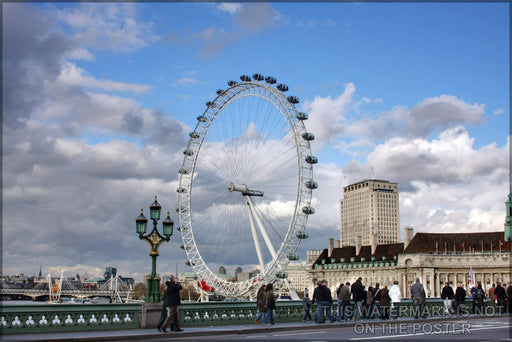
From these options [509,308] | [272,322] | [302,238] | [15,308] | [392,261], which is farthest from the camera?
[392,261]

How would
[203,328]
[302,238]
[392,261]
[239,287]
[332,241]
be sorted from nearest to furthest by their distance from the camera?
1. [203,328]
2. [302,238]
3. [239,287]
4. [392,261]
5. [332,241]

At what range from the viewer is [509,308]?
3775 cm

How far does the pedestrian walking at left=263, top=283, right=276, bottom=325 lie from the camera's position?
2661cm

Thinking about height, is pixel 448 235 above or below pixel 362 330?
above

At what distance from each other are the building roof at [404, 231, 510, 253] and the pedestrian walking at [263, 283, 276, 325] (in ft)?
393

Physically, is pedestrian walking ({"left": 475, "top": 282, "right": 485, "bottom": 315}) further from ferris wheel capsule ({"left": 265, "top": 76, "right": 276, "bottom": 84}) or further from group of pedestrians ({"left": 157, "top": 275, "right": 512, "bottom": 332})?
ferris wheel capsule ({"left": 265, "top": 76, "right": 276, "bottom": 84})

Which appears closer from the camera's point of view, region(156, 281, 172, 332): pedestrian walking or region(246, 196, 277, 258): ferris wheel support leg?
region(156, 281, 172, 332): pedestrian walking

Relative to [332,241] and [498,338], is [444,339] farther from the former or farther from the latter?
[332,241]

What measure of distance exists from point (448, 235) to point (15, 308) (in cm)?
13585

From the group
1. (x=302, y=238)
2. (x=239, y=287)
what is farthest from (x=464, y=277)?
(x=302, y=238)

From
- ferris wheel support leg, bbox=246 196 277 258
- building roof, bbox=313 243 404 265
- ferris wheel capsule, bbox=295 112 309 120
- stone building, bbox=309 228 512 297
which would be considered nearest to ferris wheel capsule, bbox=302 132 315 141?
ferris wheel capsule, bbox=295 112 309 120

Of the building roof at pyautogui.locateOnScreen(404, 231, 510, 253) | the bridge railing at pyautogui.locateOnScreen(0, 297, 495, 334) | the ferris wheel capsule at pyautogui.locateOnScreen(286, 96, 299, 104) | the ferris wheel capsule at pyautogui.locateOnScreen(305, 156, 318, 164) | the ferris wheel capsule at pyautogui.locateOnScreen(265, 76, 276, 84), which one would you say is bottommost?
the bridge railing at pyautogui.locateOnScreen(0, 297, 495, 334)

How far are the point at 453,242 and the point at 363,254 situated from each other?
27.3m

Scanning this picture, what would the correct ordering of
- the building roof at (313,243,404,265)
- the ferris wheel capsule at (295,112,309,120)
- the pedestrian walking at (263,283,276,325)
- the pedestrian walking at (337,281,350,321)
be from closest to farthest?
the pedestrian walking at (263,283,276,325)
the pedestrian walking at (337,281,350,321)
the ferris wheel capsule at (295,112,309,120)
the building roof at (313,243,404,265)
